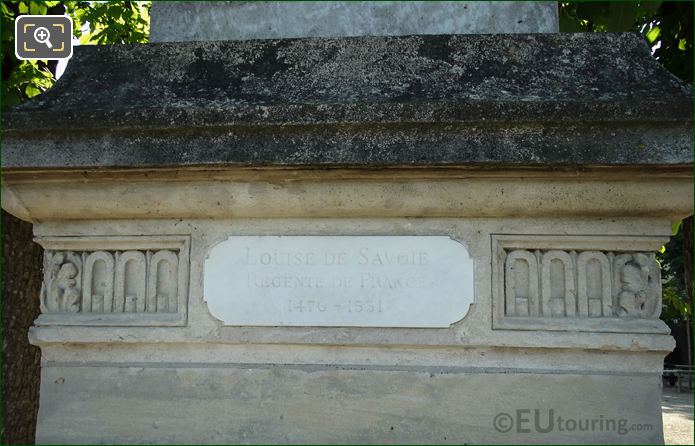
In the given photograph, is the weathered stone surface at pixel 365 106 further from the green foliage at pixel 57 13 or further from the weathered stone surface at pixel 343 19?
the green foliage at pixel 57 13

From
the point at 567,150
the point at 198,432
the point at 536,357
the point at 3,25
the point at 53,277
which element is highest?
the point at 3,25

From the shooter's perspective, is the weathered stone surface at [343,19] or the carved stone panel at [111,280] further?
the weathered stone surface at [343,19]

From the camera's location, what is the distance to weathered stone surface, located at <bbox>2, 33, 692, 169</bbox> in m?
2.54

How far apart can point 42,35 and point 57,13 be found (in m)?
1.90

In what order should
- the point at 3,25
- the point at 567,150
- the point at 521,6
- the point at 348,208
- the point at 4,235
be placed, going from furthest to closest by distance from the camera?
the point at 3,25
the point at 4,235
the point at 521,6
the point at 348,208
the point at 567,150

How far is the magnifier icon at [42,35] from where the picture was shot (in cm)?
445

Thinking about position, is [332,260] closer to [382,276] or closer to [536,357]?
[382,276]

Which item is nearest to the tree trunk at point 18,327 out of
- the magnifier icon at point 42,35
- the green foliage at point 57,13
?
the green foliage at point 57,13

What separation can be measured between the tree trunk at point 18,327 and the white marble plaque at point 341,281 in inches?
97.5

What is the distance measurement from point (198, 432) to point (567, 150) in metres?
1.78

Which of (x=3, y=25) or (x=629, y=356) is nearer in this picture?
(x=629, y=356)

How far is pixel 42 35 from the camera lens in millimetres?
4465

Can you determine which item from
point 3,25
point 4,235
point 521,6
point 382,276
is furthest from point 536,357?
point 3,25

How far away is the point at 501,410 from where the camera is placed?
264 cm
